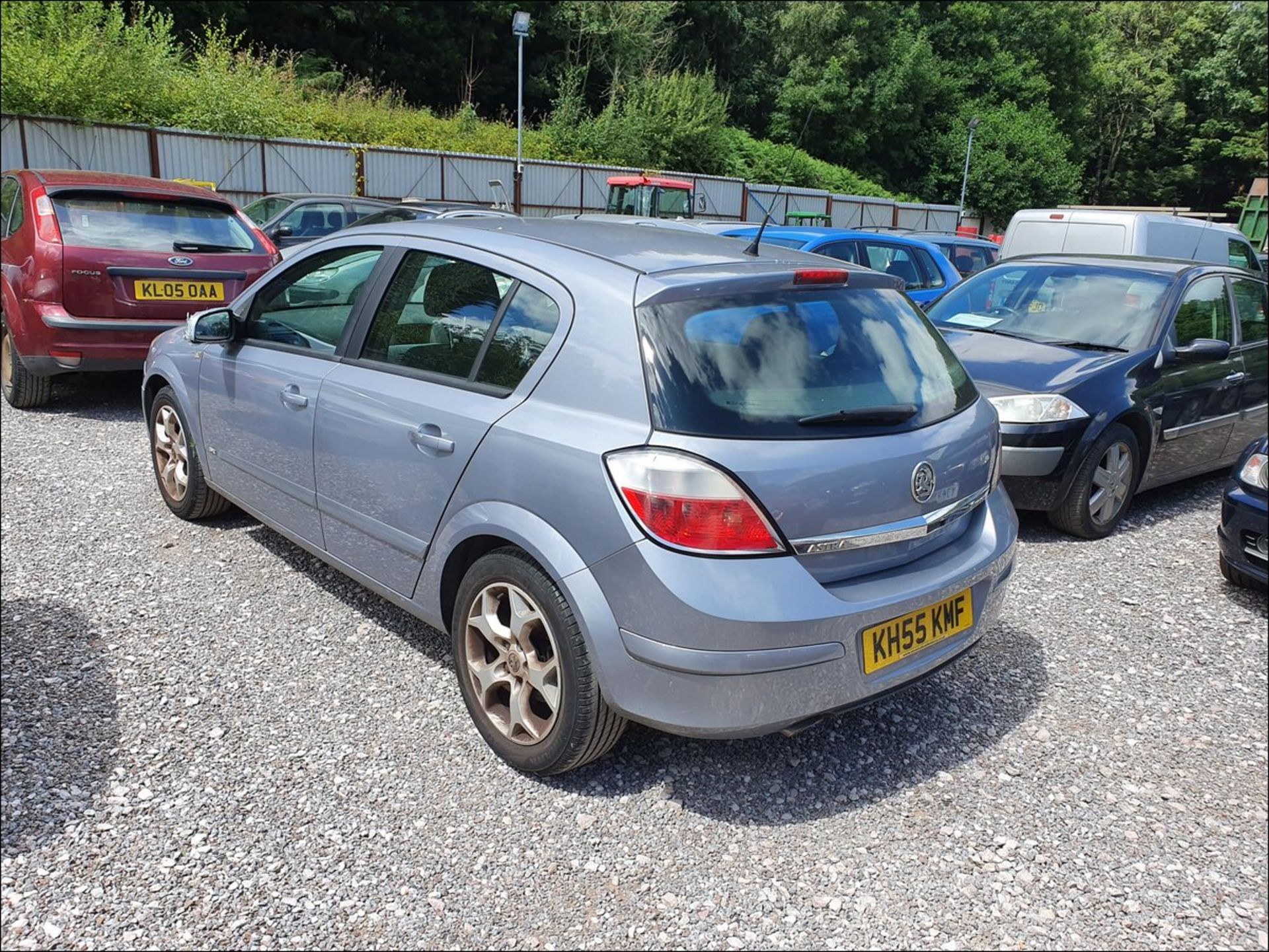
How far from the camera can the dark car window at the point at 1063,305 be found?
5.90m

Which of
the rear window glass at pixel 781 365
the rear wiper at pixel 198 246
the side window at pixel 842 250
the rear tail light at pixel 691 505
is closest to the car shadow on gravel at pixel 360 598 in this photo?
the rear tail light at pixel 691 505

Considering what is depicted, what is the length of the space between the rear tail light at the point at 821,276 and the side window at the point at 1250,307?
4.78m

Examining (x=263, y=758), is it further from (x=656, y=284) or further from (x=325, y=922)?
(x=656, y=284)

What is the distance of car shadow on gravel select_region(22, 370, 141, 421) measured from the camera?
7059mm

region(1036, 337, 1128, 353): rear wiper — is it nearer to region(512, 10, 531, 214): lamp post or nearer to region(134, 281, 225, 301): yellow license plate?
region(134, 281, 225, 301): yellow license plate

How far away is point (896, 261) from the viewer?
10844mm

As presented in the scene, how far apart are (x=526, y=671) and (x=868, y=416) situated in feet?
4.12

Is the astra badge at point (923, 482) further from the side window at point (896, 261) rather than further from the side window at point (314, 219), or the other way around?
the side window at point (314, 219)

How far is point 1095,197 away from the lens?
2397 inches

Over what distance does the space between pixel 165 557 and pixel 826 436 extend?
3.30 metres

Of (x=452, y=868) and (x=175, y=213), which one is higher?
(x=175, y=213)

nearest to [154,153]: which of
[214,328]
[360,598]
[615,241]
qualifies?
[214,328]

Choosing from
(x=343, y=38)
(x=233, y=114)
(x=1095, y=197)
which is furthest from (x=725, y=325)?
(x=1095, y=197)

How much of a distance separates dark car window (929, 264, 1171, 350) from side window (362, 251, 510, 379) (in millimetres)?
4173
